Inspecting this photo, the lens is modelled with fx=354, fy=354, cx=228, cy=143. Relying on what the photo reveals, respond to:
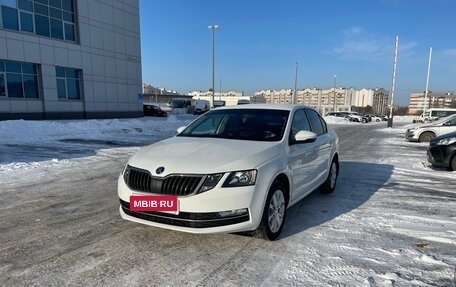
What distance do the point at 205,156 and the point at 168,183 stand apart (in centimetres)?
52

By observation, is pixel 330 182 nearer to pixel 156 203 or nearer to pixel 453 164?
pixel 156 203

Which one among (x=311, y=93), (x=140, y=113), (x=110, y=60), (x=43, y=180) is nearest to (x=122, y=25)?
(x=110, y=60)

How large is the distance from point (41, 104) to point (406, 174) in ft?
82.3

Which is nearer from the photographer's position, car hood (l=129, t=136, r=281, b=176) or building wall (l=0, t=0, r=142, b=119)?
car hood (l=129, t=136, r=281, b=176)

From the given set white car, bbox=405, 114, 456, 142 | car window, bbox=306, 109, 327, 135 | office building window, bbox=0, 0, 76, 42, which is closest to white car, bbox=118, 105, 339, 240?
car window, bbox=306, 109, 327, 135

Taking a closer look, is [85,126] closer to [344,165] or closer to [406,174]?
[344,165]

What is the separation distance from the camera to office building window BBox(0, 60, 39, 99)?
23413mm

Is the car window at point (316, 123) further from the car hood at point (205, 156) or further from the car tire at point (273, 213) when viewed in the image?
the car tire at point (273, 213)

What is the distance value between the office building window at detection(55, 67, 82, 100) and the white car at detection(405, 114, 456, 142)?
80.1ft

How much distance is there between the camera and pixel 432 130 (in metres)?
16.8

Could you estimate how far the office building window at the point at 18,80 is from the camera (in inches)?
922

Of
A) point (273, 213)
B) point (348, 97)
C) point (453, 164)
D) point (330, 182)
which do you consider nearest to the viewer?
point (273, 213)

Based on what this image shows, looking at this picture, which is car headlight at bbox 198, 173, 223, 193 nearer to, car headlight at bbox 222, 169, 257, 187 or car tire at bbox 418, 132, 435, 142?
car headlight at bbox 222, 169, 257, 187

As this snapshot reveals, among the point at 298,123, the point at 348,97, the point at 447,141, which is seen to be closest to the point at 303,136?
the point at 298,123
